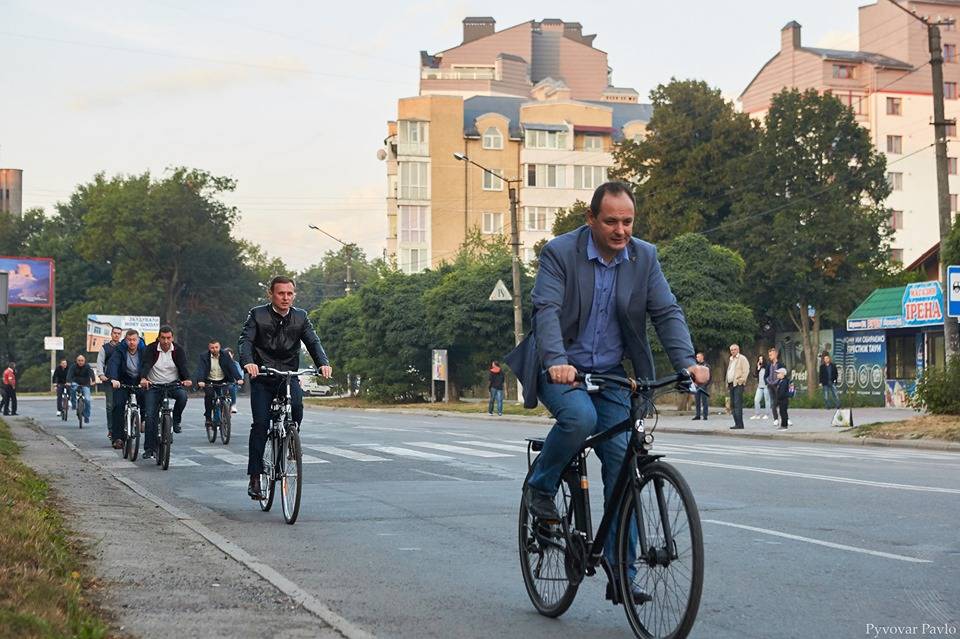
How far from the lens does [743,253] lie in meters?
63.2

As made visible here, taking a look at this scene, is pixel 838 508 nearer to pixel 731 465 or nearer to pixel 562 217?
pixel 731 465

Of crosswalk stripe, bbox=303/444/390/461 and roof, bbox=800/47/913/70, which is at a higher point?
roof, bbox=800/47/913/70

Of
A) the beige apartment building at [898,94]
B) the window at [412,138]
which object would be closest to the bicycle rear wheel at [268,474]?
the beige apartment building at [898,94]

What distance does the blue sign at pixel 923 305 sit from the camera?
1527 inches

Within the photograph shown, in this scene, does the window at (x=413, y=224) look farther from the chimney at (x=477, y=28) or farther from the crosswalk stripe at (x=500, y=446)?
the crosswalk stripe at (x=500, y=446)

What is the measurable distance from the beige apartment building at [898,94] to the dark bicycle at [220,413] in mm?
77320

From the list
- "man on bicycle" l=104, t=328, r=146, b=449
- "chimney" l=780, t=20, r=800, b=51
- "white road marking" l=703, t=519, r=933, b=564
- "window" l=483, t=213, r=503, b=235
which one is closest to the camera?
"white road marking" l=703, t=519, r=933, b=564

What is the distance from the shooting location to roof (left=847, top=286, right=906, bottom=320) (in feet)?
146

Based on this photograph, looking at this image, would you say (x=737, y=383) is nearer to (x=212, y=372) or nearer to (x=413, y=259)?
(x=212, y=372)

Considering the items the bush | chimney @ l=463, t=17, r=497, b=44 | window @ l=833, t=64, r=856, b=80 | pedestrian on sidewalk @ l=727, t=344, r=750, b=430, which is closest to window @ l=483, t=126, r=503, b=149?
chimney @ l=463, t=17, r=497, b=44

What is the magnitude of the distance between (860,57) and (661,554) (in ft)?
313

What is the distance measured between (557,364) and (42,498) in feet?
23.3

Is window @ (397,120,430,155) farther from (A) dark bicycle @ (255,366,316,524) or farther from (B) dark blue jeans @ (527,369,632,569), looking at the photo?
Result: (B) dark blue jeans @ (527,369,632,569)

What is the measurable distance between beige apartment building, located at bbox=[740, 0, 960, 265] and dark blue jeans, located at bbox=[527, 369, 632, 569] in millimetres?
91614
